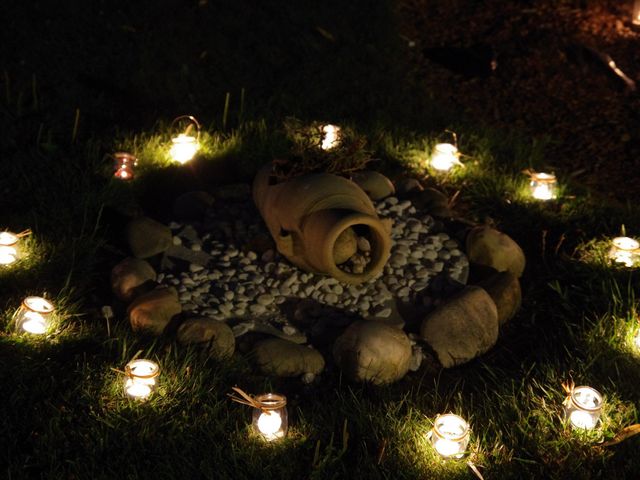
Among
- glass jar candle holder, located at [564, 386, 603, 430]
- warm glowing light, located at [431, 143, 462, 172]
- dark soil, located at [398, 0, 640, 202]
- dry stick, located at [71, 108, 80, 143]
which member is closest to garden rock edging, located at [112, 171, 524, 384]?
warm glowing light, located at [431, 143, 462, 172]

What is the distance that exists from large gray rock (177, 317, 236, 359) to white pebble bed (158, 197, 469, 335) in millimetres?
162

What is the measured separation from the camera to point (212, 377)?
11.1ft

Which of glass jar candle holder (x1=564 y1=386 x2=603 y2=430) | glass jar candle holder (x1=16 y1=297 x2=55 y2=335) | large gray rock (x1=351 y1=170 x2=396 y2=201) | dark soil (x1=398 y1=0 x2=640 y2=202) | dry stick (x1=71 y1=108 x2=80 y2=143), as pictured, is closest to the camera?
glass jar candle holder (x1=564 y1=386 x2=603 y2=430)

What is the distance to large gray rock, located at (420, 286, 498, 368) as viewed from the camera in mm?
3678

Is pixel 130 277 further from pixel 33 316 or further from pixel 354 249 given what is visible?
pixel 354 249

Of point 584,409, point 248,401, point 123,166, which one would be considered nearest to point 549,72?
point 123,166

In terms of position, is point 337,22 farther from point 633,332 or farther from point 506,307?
point 633,332

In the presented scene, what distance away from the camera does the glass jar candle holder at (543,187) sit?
4676 mm

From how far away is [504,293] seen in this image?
155 inches

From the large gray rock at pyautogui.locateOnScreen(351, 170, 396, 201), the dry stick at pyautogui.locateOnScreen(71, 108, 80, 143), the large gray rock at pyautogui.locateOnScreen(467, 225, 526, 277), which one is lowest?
the large gray rock at pyautogui.locateOnScreen(467, 225, 526, 277)

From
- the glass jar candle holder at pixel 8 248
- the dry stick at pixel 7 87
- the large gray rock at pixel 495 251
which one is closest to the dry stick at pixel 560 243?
the large gray rock at pixel 495 251

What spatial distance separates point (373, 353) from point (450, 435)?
2.05 feet

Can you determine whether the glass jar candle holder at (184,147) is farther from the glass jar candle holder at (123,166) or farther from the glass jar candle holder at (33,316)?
the glass jar candle holder at (33,316)

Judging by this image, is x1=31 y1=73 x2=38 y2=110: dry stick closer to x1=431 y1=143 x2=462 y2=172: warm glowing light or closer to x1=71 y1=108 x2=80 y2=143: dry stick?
x1=71 y1=108 x2=80 y2=143: dry stick
